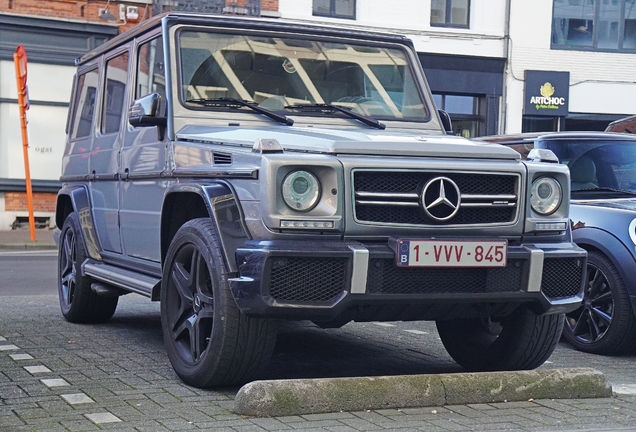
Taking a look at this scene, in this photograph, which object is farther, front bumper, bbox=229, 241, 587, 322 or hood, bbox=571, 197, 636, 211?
hood, bbox=571, 197, 636, 211

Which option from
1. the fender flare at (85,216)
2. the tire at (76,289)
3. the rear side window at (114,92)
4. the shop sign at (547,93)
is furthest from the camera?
the shop sign at (547,93)

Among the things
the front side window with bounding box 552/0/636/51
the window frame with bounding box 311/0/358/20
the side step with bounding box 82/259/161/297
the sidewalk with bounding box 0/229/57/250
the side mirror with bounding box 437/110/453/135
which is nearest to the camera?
the side step with bounding box 82/259/161/297

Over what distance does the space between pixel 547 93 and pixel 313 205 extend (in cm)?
2103

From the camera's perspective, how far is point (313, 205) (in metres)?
4.90

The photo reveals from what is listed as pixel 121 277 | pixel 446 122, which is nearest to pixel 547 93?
pixel 446 122

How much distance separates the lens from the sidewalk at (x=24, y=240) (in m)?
18.1

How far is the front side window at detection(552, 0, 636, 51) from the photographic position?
2542 cm

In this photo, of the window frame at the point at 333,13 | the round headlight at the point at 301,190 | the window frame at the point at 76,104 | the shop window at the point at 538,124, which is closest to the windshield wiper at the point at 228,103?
the round headlight at the point at 301,190

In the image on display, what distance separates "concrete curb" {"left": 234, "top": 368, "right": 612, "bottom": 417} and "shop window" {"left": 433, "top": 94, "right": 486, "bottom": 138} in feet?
63.6

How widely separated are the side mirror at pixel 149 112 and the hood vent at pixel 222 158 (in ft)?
2.52

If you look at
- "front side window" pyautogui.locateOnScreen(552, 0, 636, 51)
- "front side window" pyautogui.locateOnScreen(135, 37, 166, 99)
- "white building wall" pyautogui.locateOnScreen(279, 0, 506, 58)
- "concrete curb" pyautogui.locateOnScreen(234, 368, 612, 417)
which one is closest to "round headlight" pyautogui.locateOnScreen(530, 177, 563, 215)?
"concrete curb" pyautogui.locateOnScreen(234, 368, 612, 417)

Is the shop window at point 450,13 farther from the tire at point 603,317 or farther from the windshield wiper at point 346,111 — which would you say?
the windshield wiper at point 346,111

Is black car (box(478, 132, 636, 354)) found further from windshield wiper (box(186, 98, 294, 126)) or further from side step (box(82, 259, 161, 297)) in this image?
side step (box(82, 259, 161, 297))

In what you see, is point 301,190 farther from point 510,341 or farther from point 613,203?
point 613,203
